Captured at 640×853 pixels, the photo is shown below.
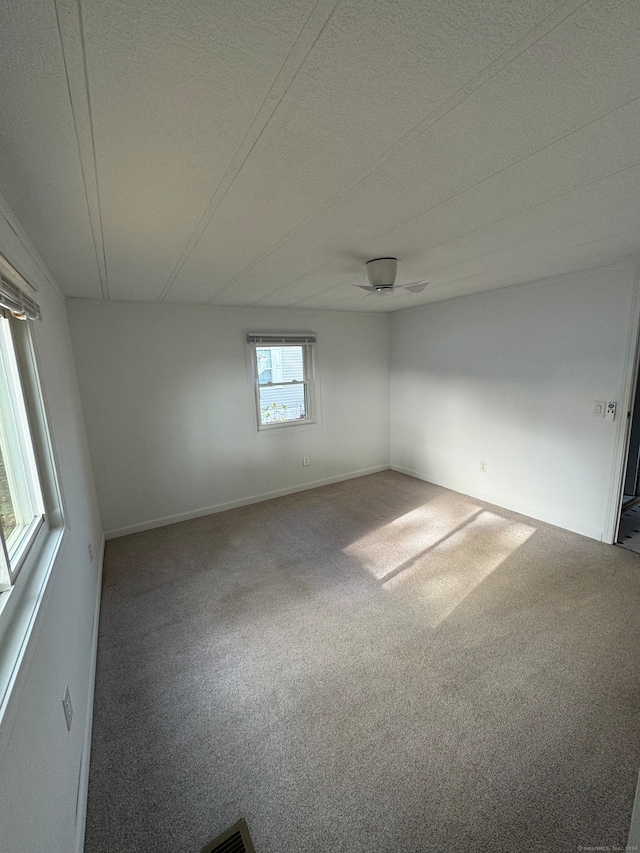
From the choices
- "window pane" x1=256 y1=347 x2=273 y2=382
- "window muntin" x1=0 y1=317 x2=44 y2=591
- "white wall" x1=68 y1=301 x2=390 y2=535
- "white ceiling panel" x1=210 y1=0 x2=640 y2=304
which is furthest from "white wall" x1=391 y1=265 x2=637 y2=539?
"window muntin" x1=0 y1=317 x2=44 y2=591

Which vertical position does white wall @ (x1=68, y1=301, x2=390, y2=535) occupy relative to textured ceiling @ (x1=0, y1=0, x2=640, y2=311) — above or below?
below

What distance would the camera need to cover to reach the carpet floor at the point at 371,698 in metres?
1.29

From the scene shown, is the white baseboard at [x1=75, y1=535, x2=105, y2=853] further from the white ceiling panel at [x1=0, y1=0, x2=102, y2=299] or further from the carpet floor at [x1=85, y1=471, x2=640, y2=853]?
the white ceiling panel at [x1=0, y1=0, x2=102, y2=299]

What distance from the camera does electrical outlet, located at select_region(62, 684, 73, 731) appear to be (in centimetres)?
129

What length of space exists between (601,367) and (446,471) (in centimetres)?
200

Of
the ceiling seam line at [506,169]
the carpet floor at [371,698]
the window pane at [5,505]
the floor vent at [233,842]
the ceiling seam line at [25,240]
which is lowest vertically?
the carpet floor at [371,698]

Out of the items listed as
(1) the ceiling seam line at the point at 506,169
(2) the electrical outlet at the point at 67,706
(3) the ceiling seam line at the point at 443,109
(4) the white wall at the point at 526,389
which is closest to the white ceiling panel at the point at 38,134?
(3) the ceiling seam line at the point at 443,109

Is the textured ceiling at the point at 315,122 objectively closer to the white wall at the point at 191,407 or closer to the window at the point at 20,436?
A: the window at the point at 20,436

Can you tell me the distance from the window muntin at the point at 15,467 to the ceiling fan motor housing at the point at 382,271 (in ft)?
6.24

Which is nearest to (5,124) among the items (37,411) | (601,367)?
(37,411)

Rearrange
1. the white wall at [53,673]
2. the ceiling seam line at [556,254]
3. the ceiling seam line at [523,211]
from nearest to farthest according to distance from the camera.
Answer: the white wall at [53,673], the ceiling seam line at [523,211], the ceiling seam line at [556,254]

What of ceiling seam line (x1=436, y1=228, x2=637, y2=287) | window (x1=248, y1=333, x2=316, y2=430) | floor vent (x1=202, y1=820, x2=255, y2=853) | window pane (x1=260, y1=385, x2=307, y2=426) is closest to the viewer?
floor vent (x1=202, y1=820, x2=255, y2=853)

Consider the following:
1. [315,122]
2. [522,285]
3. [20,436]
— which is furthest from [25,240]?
[522,285]

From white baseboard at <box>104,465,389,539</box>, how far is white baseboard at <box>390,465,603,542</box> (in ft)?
2.99
